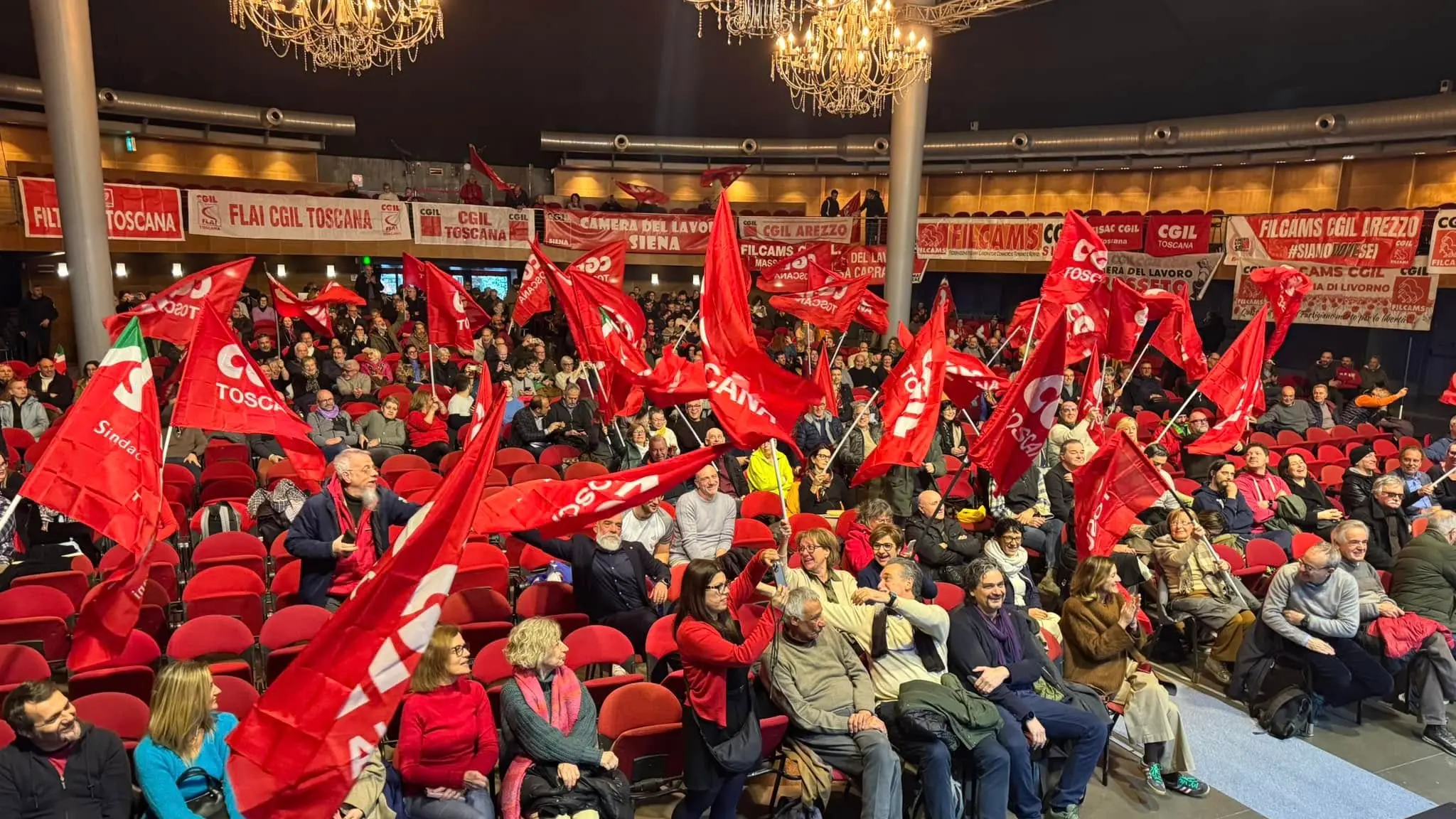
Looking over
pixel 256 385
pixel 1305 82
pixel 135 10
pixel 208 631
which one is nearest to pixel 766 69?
pixel 1305 82

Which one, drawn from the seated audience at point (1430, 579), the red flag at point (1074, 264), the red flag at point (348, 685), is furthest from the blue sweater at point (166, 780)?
the red flag at point (1074, 264)

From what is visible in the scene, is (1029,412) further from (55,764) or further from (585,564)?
(55,764)

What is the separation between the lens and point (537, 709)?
14.5ft

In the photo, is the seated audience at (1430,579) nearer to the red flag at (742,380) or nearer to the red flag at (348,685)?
the red flag at (742,380)

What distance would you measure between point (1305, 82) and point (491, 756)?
21.6 meters

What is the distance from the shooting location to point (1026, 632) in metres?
5.59

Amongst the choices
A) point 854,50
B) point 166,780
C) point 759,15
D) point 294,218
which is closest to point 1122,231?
point 854,50

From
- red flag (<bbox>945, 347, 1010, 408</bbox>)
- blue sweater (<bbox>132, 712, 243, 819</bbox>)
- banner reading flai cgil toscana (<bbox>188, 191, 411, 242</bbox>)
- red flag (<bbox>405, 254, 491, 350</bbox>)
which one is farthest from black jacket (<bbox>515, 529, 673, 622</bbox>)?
banner reading flai cgil toscana (<bbox>188, 191, 411, 242</bbox>)

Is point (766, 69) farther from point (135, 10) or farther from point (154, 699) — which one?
point (154, 699)

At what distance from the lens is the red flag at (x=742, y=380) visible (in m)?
6.10

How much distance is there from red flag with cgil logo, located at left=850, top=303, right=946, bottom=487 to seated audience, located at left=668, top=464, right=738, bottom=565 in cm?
134

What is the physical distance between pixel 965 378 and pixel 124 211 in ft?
47.8

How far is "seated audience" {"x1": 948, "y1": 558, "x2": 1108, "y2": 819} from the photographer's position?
16.9ft

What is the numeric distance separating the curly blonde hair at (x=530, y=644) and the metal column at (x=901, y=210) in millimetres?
14670
